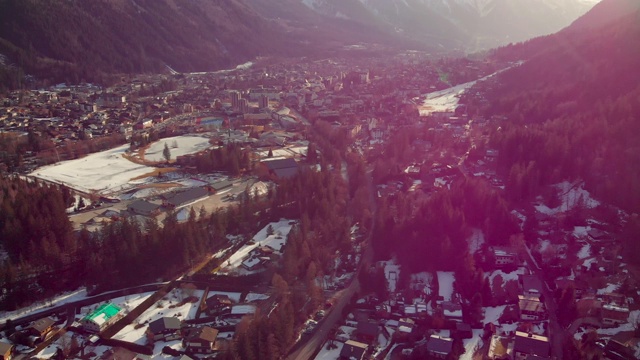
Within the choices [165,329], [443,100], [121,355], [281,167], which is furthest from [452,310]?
[443,100]

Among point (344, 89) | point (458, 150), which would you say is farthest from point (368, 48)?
point (458, 150)

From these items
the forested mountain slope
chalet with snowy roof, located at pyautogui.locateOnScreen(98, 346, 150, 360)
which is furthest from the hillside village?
the forested mountain slope

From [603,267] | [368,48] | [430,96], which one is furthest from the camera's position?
[368,48]

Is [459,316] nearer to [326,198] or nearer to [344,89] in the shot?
[326,198]

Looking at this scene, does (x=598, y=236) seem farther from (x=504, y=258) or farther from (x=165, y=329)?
(x=165, y=329)

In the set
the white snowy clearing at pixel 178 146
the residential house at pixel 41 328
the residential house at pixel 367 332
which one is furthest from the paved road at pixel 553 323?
the white snowy clearing at pixel 178 146
